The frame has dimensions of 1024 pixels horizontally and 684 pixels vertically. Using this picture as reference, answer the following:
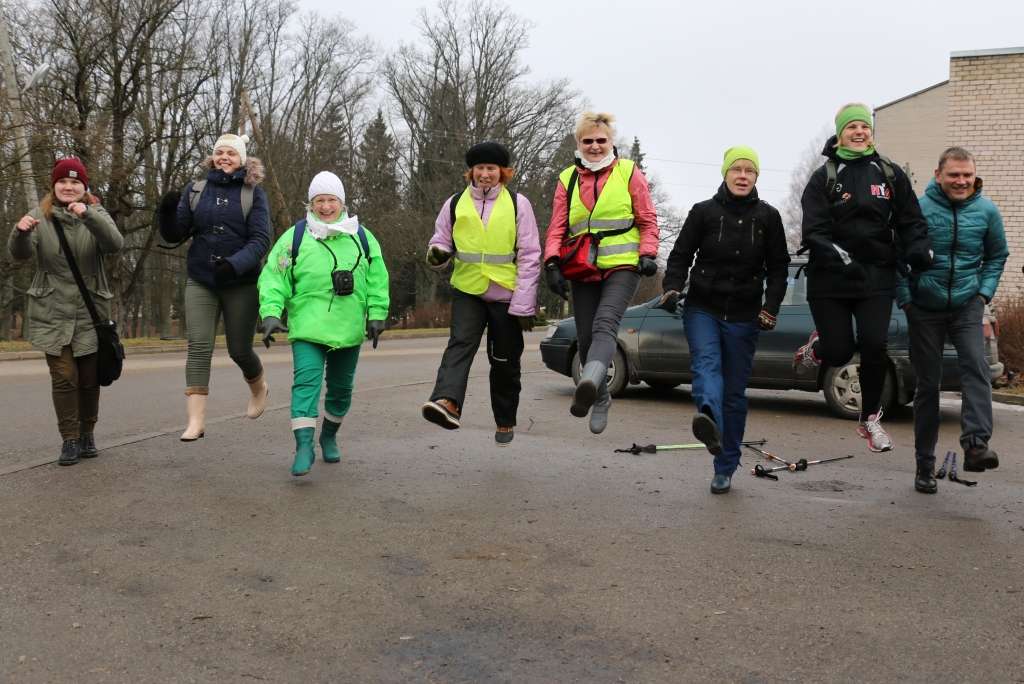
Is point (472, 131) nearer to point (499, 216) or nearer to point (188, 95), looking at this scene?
point (188, 95)

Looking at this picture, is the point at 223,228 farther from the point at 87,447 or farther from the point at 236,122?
the point at 236,122

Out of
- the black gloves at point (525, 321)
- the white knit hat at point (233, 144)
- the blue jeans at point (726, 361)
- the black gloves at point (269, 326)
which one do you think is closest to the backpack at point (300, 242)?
the black gloves at point (269, 326)

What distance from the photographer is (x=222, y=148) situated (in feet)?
20.6

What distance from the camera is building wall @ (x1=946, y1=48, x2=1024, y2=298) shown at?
1870cm

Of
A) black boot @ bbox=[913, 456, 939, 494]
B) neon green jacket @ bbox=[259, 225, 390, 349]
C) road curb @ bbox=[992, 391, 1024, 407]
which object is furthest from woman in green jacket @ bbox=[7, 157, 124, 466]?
road curb @ bbox=[992, 391, 1024, 407]

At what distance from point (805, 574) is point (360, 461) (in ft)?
10.7

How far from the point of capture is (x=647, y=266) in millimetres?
5785

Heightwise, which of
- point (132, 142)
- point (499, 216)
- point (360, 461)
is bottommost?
point (360, 461)

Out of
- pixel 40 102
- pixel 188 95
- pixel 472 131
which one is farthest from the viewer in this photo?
pixel 472 131

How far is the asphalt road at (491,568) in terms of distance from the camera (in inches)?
126

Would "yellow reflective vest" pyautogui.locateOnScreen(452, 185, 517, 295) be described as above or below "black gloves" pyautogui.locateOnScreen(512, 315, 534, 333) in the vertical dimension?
above

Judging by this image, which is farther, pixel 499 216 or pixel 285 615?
pixel 499 216

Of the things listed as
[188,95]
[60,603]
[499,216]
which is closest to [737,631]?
[60,603]

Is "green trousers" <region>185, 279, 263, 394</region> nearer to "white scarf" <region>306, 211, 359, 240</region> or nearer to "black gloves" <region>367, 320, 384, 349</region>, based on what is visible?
"white scarf" <region>306, 211, 359, 240</region>
